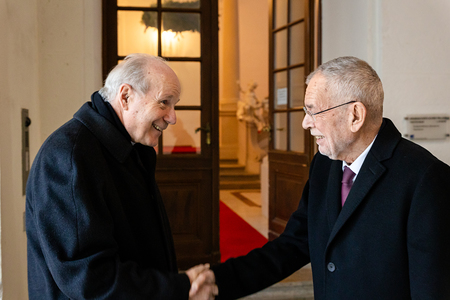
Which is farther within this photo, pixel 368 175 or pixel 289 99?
pixel 289 99

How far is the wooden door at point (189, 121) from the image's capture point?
3.81 meters

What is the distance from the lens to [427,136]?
10.3 feet

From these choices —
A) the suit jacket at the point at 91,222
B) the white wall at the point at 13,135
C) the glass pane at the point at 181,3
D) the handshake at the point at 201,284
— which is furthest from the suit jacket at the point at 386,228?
the glass pane at the point at 181,3

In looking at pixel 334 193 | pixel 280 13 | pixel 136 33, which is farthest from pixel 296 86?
pixel 334 193

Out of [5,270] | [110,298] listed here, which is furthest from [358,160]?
[5,270]

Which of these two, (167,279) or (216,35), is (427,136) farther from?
(167,279)

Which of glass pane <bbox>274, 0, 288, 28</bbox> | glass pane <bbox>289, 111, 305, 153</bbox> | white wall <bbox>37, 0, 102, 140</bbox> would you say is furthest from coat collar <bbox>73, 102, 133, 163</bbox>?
glass pane <bbox>274, 0, 288, 28</bbox>

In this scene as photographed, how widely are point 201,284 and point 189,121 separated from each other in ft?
8.42

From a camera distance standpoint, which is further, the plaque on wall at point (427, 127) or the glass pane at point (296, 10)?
the glass pane at point (296, 10)

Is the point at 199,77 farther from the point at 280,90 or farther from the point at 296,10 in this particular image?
the point at 296,10

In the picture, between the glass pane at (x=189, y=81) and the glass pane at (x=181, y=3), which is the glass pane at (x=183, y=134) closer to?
the glass pane at (x=189, y=81)

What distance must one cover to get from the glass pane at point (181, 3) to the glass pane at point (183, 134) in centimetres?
94

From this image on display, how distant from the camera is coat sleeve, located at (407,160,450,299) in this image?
4.26 feet

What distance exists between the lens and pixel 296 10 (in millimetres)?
4227
